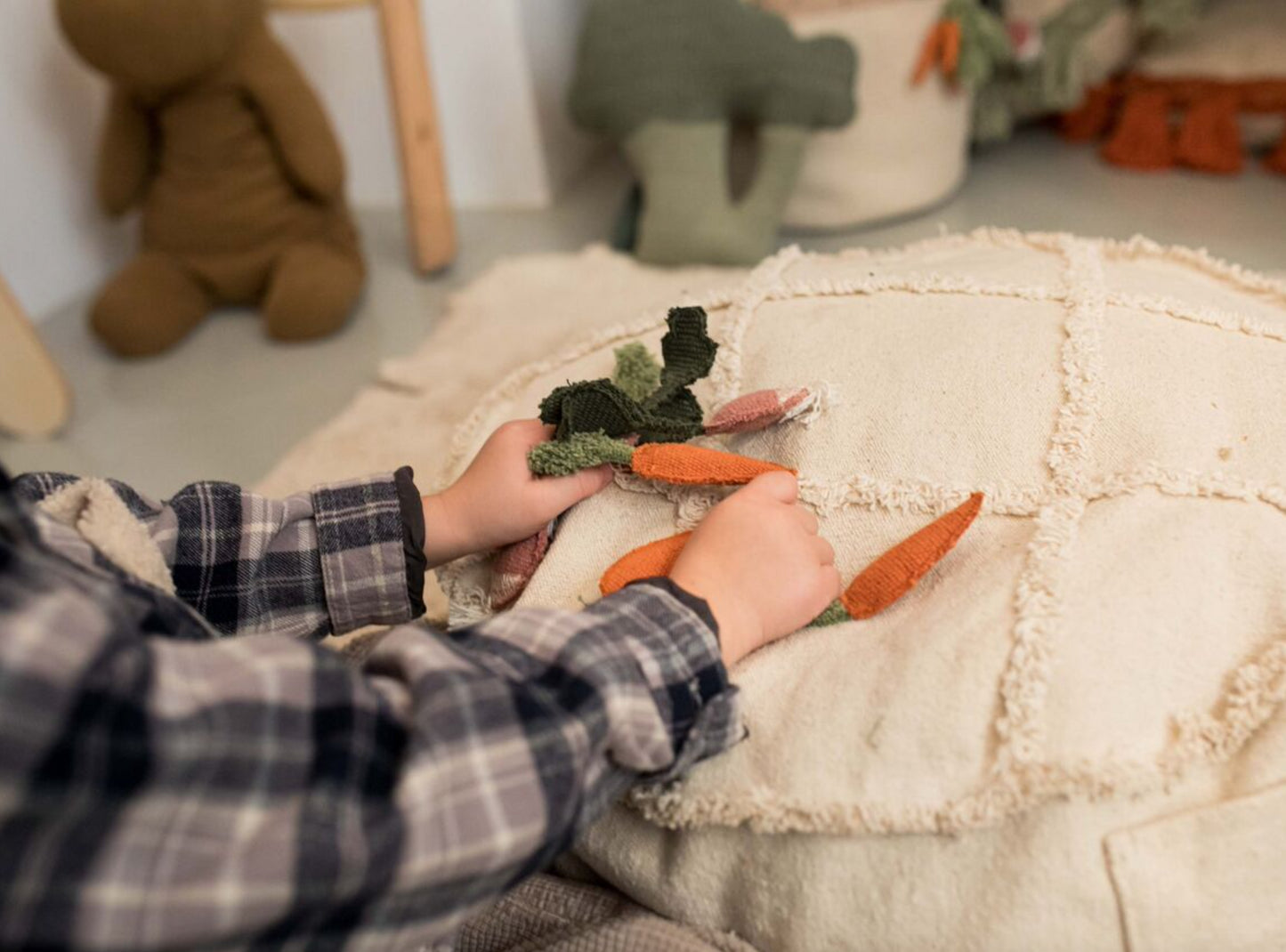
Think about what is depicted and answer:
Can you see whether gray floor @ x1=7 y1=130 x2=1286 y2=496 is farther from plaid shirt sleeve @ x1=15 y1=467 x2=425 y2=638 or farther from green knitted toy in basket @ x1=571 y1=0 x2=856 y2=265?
plaid shirt sleeve @ x1=15 y1=467 x2=425 y2=638

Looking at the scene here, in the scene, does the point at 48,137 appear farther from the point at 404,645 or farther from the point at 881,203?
the point at 404,645

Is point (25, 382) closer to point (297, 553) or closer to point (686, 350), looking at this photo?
point (297, 553)

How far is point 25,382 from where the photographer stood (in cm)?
99

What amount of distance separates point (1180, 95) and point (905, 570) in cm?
103

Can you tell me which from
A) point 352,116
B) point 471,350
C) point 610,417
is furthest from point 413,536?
point 352,116

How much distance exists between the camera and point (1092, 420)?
512 millimetres

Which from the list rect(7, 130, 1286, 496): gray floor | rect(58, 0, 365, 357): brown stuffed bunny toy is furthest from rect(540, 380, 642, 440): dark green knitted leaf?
rect(58, 0, 365, 357): brown stuffed bunny toy

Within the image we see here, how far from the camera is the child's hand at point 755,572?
47 centimetres

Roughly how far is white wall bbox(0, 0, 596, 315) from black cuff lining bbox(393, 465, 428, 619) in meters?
0.83

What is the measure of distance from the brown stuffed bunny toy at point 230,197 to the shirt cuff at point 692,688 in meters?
0.80

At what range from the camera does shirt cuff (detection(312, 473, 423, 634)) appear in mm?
565

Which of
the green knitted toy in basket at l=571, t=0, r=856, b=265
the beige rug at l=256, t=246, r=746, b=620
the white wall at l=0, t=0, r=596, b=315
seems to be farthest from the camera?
the white wall at l=0, t=0, r=596, b=315

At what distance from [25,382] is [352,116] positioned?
22.3 inches

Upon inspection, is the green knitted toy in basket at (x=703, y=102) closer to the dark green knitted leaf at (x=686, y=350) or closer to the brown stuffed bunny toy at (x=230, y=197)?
the brown stuffed bunny toy at (x=230, y=197)
